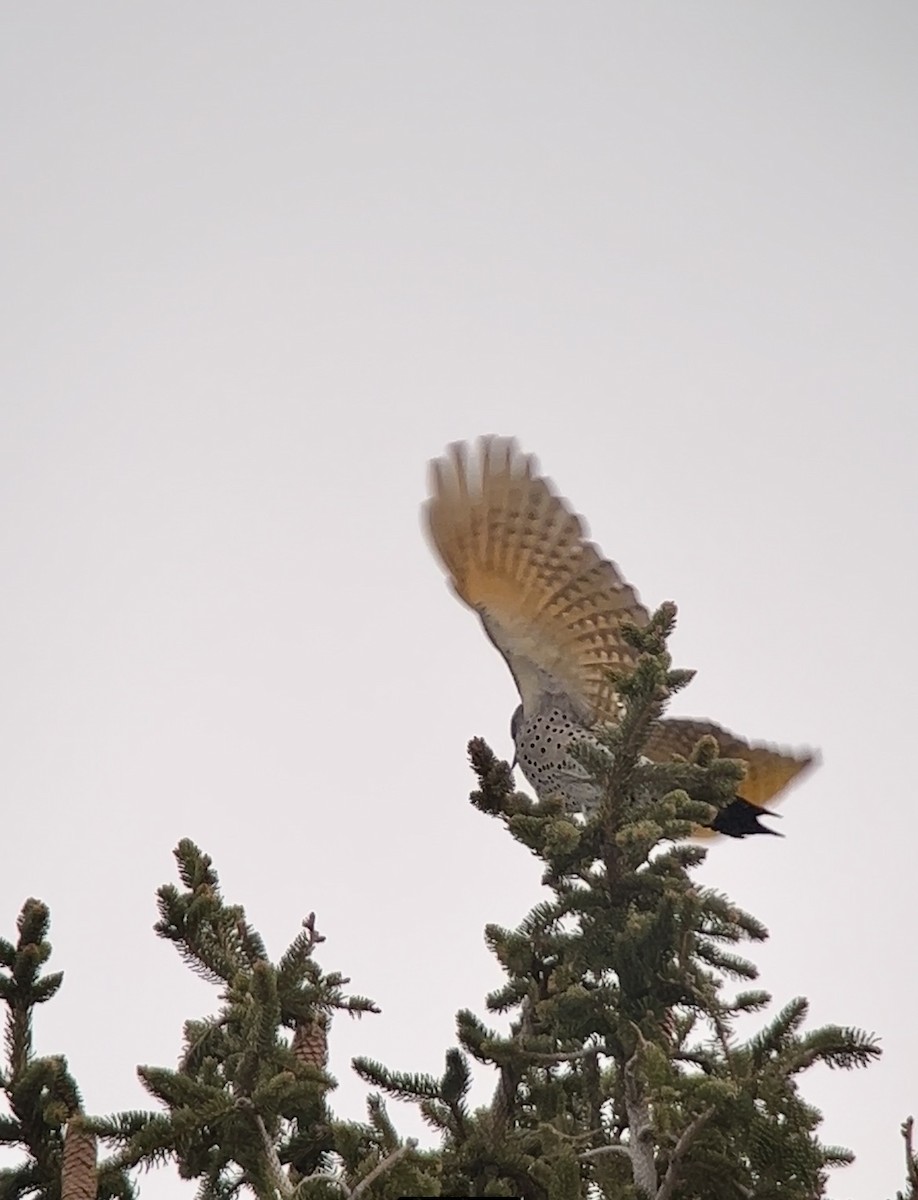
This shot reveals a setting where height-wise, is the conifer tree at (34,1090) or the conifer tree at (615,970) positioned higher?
the conifer tree at (615,970)

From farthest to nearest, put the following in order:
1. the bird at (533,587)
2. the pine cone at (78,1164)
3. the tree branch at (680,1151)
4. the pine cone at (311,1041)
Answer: the bird at (533,587) < the pine cone at (311,1041) < the pine cone at (78,1164) < the tree branch at (680,1151)

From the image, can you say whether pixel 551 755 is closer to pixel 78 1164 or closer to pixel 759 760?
pixel 759 760

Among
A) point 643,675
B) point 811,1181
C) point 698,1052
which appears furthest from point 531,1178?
point 643,675

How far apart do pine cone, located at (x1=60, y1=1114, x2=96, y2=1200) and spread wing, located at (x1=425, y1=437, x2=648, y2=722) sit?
13.1 ft

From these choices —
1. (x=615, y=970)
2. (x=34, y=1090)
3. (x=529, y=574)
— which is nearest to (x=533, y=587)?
(x=529, y=574)

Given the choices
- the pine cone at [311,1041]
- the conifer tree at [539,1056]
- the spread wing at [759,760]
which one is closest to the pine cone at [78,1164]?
the conifer tree at [539,1056]

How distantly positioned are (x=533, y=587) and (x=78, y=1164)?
14.7 ft

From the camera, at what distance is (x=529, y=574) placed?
8.31 meters

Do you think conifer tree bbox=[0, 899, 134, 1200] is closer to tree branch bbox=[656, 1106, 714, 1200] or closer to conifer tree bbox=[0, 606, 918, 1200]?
conifer tree bbox=[0, 606, 918, 1200]

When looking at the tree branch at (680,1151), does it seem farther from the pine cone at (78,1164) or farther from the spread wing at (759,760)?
the spread wing at (759,760)

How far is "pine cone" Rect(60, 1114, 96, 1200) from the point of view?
4.40 metres

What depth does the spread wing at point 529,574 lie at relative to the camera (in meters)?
8.09

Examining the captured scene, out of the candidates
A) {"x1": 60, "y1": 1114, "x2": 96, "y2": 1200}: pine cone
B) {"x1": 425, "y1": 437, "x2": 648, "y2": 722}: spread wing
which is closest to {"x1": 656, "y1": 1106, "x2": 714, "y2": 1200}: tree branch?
{"x1": 60, "y1": 1114, "x2": 96, "y2": 1200}: pine cone

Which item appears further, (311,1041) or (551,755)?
(551,755)
